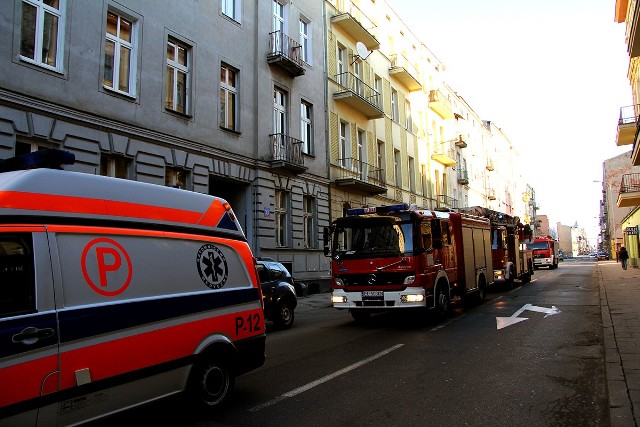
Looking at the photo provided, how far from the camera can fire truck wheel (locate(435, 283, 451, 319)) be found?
37.8ft

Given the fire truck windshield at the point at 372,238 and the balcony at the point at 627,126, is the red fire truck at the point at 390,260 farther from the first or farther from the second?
the balcony at the point at 627,126

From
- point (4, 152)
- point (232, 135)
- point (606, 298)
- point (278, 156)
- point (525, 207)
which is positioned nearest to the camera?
point (4, 152)

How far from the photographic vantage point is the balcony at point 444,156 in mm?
37781

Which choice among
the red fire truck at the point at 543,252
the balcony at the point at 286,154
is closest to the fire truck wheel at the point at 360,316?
the balcony at the point at 286,154

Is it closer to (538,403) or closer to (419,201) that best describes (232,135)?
(538,403)

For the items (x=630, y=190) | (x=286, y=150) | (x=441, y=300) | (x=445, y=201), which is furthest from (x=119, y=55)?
(x=445, y=201)

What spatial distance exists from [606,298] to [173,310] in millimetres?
15416

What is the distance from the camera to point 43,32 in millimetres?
12070

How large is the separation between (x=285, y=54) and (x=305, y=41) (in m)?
3.19

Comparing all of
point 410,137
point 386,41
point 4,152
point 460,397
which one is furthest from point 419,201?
point 460,397

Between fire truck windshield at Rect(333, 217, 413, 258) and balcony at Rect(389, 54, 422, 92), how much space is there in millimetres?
22245

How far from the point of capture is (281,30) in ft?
70.8

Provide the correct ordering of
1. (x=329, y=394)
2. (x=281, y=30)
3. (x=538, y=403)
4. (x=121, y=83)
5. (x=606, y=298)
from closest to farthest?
(x=538, y=403)
(x=329, y=394)
(x=121, y=83)
(x=606, y=298)
(x=281, y=30)

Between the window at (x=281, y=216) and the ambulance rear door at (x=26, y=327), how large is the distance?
16152 mm
